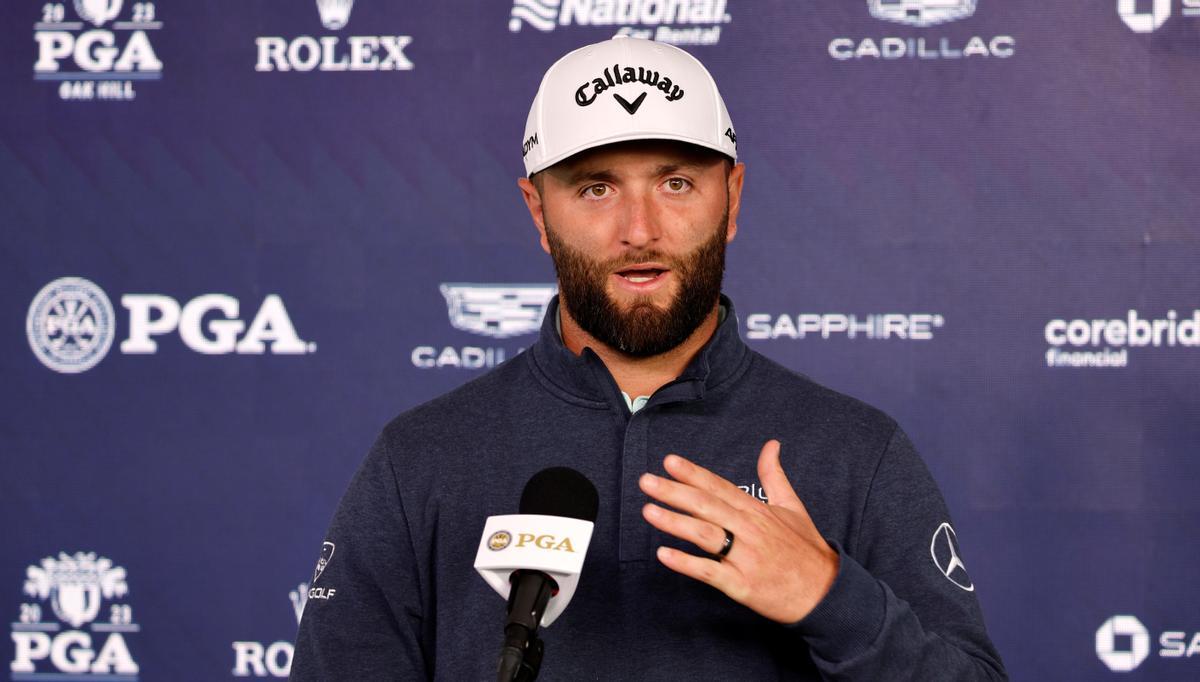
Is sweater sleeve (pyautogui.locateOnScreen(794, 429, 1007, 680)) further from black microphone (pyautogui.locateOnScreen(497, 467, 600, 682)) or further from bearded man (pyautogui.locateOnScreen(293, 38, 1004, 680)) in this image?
black microphone (pyautogui.locateOnScreen(497, 467, 600, 682))

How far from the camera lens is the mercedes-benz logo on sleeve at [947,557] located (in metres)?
1.24

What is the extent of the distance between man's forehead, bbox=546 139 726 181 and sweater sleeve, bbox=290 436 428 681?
1.23ft

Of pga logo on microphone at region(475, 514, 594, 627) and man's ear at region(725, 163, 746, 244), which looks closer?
pga logo on microphone at region(475, 514, 594, 627)

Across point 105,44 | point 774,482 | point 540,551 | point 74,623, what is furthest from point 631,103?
point 74,623

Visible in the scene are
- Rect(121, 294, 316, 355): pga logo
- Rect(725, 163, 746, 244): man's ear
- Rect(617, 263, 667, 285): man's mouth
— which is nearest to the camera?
Rect(617, 263, 667, 285): man's mouth

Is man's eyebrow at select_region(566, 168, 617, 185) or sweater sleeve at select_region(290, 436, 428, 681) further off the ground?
man's eyebrow at select_region(566, 168, 617, 185)

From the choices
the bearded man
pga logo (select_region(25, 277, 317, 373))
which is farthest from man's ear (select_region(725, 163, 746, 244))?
pga logo (select_region(25, 277, 317, 373))

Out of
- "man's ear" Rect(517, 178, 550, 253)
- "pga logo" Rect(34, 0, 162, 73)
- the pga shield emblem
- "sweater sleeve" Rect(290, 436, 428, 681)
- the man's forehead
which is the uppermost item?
"pga logo" Rect(34, 0, 162, 73)

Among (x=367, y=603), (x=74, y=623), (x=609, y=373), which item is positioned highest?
(x=609, y=373)

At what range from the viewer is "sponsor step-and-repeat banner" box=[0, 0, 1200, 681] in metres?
2.75

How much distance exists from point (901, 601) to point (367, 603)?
508mm

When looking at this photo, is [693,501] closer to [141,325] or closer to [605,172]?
[605,172]

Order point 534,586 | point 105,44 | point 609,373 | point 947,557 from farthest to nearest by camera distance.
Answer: point 105,44, point 609,373, point 947,557, point 534,586

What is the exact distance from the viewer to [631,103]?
4.34ft
